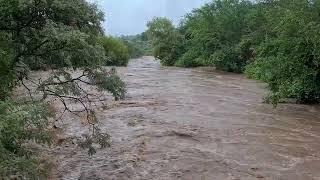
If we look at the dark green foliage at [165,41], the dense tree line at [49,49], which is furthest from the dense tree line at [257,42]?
the dense tree line at [49,49]

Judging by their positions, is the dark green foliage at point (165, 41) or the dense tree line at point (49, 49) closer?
the dense tree line at point (49, 49)

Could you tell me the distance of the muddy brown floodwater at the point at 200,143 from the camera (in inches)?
381

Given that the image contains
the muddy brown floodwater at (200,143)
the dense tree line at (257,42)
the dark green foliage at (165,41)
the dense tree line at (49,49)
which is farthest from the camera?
the dark green foliage at (165,41)

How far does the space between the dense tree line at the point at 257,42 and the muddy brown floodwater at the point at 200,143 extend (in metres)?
1.17

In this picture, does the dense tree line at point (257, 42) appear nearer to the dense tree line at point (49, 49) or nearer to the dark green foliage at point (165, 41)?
the dark green foliage at point (165, 41)

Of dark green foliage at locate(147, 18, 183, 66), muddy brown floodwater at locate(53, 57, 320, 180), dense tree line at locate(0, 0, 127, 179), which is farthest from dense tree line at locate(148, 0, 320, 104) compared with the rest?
dense tree line at locate(0, 0, 127, 179)

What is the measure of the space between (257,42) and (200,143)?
28466mm

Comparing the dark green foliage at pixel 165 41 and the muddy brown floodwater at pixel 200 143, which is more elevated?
the dark green foliage at pixel 165 41

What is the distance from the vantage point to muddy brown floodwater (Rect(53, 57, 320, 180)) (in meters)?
9.69

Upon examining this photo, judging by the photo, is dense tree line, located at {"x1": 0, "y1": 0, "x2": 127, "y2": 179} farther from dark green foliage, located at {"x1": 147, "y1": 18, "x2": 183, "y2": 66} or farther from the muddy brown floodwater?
dark green foliage, located at {"x1": 147, "y1": 18, "x2": 183, "y2": 66}

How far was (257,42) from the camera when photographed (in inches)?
1551

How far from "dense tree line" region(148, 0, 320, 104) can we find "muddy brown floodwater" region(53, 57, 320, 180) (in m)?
1.17

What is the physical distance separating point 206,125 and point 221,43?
3132cm

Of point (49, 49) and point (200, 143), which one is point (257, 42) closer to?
point (200, 143)
